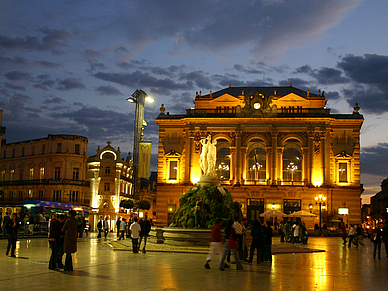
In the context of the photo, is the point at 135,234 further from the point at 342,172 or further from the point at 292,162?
the point at 292,162

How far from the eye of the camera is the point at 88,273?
44.5ft

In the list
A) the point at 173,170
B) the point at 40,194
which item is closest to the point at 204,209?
the point at 173,170

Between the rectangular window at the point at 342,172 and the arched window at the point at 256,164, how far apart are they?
9074mm

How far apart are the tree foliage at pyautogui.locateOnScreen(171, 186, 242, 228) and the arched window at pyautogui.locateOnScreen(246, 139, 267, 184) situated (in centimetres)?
2746

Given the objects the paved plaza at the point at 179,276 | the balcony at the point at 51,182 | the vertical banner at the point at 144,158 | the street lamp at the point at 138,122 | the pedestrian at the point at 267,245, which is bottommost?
the paved plaza at the point at 179,276

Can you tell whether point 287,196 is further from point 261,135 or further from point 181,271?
point 181,271

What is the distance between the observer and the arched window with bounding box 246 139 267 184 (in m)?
57.9

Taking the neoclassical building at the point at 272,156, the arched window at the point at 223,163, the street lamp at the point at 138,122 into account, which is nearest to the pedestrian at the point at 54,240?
the street lamp at the point at 138,122

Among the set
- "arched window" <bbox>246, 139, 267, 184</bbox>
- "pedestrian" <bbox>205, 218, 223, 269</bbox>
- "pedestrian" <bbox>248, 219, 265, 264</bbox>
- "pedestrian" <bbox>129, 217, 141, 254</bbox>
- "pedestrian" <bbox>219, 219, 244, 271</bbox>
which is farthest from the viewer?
"arched window" <bbox>246, 139, 267, 184</bbox>

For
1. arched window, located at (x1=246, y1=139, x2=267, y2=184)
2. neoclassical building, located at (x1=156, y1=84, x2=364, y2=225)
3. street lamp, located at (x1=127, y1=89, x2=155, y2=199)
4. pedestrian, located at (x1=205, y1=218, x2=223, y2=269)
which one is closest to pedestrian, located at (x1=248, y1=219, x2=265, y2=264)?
pedestrian, located at (x1=205, y1=218, x2=223, y2=269)

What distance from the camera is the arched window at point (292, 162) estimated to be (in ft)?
195

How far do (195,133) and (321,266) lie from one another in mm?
42121

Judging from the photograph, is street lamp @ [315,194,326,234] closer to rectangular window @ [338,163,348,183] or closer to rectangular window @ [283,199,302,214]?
rectangular window @ [283,199,302,214]

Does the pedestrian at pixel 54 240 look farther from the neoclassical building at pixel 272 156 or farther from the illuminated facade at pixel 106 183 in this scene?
the illuminated facade at pixel 106 183
